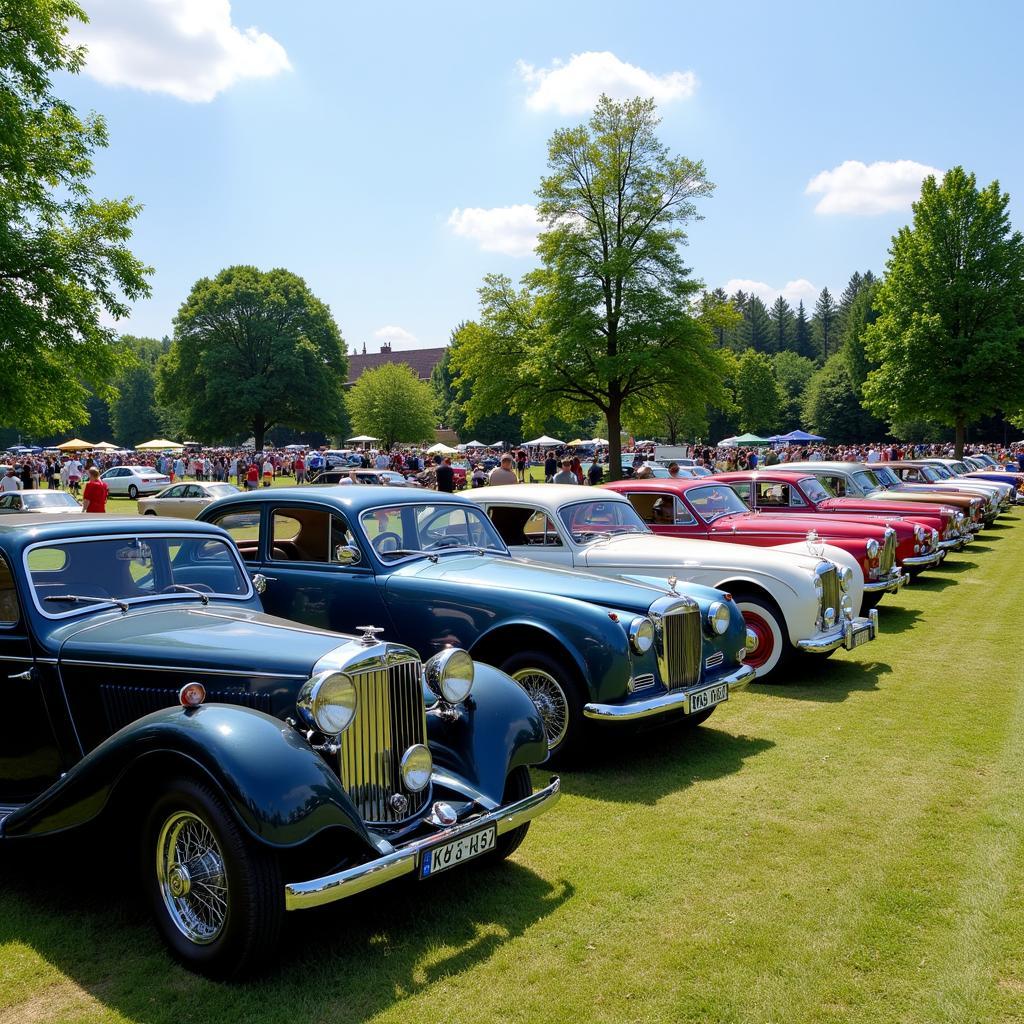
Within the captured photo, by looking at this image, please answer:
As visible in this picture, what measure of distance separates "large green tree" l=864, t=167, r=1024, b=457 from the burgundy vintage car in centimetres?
1878

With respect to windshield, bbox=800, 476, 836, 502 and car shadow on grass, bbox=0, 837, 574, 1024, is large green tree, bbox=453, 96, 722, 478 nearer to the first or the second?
windshield, bbox=800, 476, 836, 502

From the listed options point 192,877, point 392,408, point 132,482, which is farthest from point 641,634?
point 392,408

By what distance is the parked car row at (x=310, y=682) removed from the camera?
357 centimetres

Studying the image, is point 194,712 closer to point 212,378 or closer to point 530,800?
point 530,800

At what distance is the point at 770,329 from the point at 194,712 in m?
132

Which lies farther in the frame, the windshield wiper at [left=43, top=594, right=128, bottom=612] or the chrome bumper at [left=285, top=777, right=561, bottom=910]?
the windshield wiper at [left=43, top=594, right=128, bottom=612]

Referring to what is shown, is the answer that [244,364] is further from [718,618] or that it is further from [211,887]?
[211,887]

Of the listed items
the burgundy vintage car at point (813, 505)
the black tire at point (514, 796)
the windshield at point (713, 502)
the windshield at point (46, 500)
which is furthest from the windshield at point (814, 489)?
the windshield at point (46, 500)

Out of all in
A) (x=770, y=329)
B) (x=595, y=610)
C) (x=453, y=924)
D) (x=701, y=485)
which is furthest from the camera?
(x=770, y=329)

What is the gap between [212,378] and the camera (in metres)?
54.0

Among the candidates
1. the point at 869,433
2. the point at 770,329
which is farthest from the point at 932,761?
the point at 770,329

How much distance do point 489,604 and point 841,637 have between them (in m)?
4.08

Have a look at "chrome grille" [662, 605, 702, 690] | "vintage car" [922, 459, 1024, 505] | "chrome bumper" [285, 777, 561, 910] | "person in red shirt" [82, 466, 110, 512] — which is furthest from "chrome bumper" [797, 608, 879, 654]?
"vintage car" [922, 459, 1024, 505]

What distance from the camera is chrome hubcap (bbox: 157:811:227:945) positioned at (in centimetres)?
360
